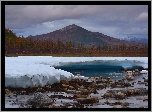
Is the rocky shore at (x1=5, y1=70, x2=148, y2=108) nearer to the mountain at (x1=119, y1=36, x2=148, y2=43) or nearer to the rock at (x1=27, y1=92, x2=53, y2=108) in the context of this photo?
the rock at (x1=27, y1=92, x2=53, y2=108)

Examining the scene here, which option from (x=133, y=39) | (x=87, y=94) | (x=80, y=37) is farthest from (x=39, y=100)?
(x=133, y=39)

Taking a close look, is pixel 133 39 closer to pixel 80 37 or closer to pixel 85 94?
pixel 80 37

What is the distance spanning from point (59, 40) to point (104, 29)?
1207mm

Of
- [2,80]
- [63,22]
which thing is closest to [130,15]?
[63,22]

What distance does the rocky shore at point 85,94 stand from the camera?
9.06 metres

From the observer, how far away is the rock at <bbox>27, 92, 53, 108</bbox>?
29.6 feet

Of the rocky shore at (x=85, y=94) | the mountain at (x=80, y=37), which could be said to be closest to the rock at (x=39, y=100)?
the rocky shore at (x=85, y=94)

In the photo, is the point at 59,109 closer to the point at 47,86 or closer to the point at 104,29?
the point at 47,86

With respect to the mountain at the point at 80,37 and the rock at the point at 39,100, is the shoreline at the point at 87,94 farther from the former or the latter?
the mountain at the point at 80,37

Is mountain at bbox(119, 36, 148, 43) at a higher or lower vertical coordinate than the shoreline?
higher

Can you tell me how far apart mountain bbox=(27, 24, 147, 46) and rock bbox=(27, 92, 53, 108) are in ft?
5.09

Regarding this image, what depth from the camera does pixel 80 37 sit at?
1002cm

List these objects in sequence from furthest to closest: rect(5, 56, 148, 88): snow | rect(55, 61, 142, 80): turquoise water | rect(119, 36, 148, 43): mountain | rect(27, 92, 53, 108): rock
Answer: rect(55, 61, 142, 80): turquoise water, rect(119, 36, 148, 43): mountain, rect(5, 56, 148, 88): snow, rect(27, 92, 53, 108): rock

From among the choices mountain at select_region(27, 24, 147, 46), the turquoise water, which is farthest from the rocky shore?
mountain at select_region(27, 24, 147, 46)
